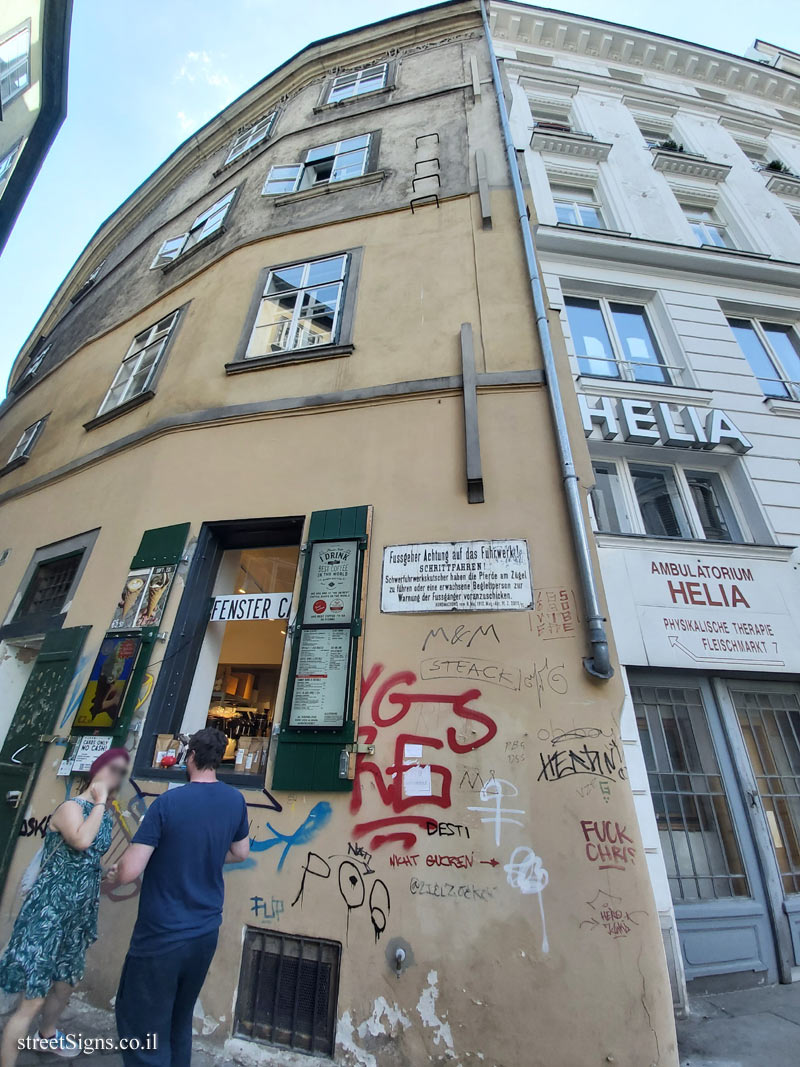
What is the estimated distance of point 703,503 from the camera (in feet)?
21.6

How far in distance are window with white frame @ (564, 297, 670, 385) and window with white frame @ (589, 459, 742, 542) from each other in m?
1.48

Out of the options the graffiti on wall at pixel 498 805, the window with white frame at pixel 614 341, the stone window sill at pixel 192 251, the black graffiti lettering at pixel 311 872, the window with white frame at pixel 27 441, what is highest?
the stone window sill at pixel 192 251

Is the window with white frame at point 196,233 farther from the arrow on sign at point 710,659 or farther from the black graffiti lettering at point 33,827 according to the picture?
the arrow on sign at point 710,659

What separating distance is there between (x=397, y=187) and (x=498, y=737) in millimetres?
7542

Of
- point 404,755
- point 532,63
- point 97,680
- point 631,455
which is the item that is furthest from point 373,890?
point 532,63

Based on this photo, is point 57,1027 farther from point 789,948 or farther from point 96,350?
point 96,350

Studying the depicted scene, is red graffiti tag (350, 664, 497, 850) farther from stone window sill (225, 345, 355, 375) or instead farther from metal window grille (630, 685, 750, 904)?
stone window sill (225, 345, 355, 375)

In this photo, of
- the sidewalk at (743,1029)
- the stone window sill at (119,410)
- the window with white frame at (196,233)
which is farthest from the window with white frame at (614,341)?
the sidewalk at (743,1029)

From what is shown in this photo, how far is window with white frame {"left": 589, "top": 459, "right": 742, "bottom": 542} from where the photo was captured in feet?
20.6

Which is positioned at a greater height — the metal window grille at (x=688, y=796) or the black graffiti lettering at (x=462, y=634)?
the black graffiti lettering at (x=462, y=634)

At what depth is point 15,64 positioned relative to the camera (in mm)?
9109

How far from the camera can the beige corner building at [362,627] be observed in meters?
2.87

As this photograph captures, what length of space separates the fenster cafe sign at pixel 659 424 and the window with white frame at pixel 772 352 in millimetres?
1399

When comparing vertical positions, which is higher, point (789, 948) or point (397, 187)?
point (397, 187)
